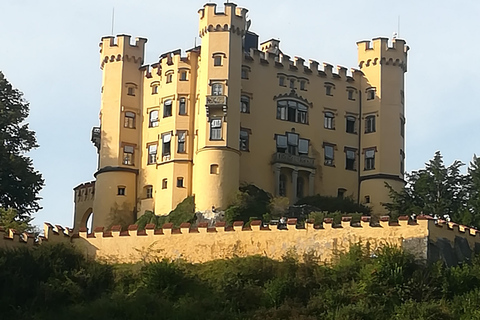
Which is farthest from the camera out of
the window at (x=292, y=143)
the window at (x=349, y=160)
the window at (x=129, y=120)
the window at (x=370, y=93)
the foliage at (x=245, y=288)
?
the window at (x=370, y=93)

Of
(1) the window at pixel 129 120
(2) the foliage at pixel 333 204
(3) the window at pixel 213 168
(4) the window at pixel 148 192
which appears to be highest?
(1) the window at pixel 129 120

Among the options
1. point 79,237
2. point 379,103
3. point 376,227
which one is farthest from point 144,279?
point 379,103

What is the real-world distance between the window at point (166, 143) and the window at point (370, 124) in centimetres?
1251

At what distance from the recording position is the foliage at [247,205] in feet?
216

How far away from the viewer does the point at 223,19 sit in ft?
230

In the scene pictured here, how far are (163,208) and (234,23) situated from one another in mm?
11355

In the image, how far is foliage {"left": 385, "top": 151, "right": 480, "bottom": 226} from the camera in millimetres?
65188

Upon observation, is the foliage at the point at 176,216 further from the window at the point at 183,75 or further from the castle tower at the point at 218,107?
the window at the point at 183,75

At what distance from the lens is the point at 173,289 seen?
4847 centimetres

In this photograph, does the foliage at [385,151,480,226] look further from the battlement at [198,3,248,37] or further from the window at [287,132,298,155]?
the battlement at [198,3,248,37]

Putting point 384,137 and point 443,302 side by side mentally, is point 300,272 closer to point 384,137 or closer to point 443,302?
point 443,302

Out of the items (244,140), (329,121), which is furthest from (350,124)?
(244,140)

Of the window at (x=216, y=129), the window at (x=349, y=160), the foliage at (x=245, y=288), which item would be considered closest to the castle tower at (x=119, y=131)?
the window at (x=216, y=129)

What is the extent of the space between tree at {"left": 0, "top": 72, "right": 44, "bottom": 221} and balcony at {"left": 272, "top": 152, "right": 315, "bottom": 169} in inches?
539
